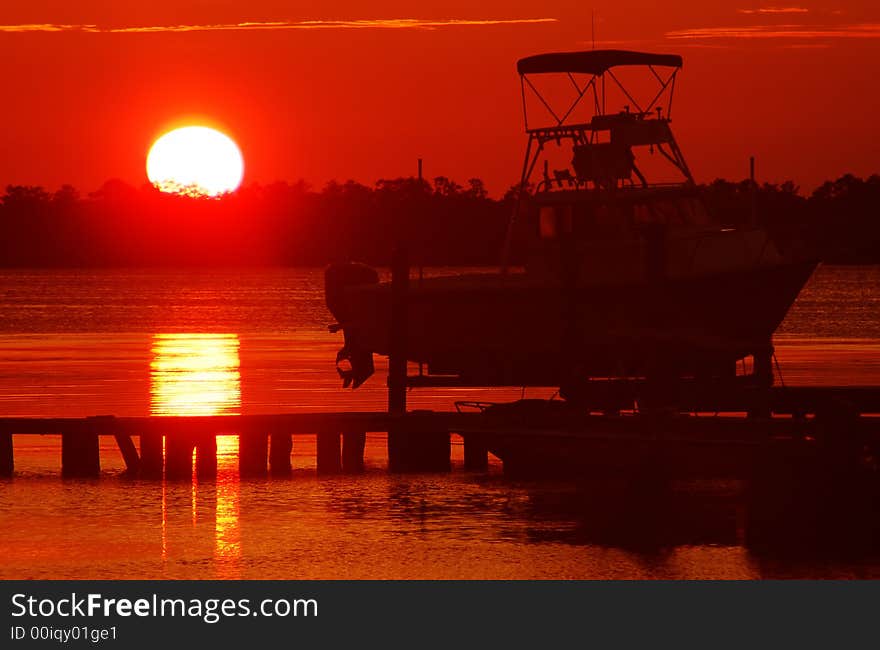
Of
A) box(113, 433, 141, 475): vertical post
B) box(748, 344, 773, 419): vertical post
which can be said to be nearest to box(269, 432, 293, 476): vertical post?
box(113, 433, 141, 475): vertical post

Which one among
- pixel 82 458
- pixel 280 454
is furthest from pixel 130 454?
pixel 280 454

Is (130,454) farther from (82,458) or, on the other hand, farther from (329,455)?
(329,455)

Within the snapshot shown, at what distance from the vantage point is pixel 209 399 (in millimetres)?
40969

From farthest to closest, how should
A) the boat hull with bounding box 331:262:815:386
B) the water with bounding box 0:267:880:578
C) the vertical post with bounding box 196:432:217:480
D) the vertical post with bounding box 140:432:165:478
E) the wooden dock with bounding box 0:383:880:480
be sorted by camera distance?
the boat hull with bounding box 331:262:815:386 < the vertical post with bounding box 140:432:165:478 < the vertical post with bounding box 196:432:217:480 < the wooden dock with bounding box 0:383:880:480 < the water with bounding box 0:267:880:578

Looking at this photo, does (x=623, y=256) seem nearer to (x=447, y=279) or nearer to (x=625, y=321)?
(x=625, y=321)

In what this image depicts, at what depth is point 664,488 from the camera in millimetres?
23844

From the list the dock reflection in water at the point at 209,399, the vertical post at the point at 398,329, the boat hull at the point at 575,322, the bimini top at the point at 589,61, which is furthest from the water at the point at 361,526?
the bimini top at the point at 589,61

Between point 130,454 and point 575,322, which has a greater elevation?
point 575,322

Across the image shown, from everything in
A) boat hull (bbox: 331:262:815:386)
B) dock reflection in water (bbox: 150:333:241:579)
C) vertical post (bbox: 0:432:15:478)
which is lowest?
dock reflection in water (bbox: 150:333:241:579)

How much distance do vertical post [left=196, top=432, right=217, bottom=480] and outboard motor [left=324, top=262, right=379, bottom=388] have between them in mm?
4018

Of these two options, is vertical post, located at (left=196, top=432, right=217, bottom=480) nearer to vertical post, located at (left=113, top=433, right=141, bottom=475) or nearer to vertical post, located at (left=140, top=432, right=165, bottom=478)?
vertical post, located at (left=140, top=432, right=165, bottom=478)

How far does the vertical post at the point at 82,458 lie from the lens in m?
26.3

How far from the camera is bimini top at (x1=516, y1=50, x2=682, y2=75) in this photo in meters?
29.2

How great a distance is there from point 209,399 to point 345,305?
12049 mm
